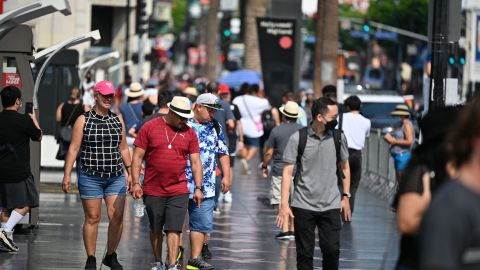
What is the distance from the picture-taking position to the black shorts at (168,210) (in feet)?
36.9

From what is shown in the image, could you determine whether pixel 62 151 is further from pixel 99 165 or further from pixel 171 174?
pixel 171 174

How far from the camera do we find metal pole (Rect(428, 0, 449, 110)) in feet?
44.9

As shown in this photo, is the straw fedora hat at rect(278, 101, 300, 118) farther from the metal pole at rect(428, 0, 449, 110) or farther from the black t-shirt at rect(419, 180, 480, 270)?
the black t-shirt at rect(419, 180, 480, 270)

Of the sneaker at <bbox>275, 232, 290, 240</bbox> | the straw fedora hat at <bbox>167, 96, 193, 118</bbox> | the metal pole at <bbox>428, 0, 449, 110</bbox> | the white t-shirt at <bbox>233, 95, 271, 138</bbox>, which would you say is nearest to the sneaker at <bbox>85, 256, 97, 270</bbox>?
the straw fedora hat at <bbox>167, 96, 193, 118</bbox>

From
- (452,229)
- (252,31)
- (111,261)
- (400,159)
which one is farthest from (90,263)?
(252,31)

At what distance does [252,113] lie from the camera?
23953mm

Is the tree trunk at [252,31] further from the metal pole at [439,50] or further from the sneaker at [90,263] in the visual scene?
the sneaker at [90,263]

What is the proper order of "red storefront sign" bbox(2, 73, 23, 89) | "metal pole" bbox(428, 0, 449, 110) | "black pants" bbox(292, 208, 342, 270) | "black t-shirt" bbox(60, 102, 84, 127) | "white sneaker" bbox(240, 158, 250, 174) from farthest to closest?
"white sneaker" bbox(240, 158, 250, 174) < "black t-shirt" bbox(60, 102, 84, 127) < "red storefront sign" bbox(2, 73, 23, 89) < "metal pole" bbox(428, 0, 449, 110) < "black pants" bbox(292, 208, 342, 270)

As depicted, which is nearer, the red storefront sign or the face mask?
the face mask

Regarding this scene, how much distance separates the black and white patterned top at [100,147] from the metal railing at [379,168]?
9503mm

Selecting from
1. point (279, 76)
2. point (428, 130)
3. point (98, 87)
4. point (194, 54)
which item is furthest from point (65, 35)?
point (194, 54)

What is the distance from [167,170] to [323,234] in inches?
68.6

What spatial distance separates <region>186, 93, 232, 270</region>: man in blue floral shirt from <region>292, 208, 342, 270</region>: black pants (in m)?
1.79

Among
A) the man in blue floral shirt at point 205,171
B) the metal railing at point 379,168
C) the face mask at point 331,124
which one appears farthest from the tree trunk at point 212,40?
the face mask at point 331,124
